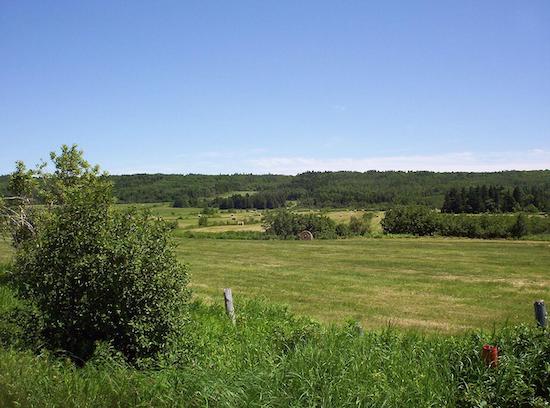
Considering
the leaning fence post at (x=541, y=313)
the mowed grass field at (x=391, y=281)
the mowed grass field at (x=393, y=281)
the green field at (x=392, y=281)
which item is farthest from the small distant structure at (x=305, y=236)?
the leaning fence post at (x=541, y=313)

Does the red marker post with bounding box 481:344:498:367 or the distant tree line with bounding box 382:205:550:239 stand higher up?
the red marker post with bounding box 481:344:498:367

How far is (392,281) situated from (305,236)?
3877 centimetres

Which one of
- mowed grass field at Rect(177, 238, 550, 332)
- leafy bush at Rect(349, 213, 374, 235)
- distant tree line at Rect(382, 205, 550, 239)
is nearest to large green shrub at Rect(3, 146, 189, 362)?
mowed grass field at Rect(177, 238, 550, 332)

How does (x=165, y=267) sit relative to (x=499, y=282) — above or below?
above

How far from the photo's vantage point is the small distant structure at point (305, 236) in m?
63.5

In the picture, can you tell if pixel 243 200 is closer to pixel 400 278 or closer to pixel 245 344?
pixel 400 278

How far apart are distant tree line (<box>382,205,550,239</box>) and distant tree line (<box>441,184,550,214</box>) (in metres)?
15.1

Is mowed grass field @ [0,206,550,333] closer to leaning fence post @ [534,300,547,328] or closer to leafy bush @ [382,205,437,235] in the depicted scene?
leaning fence post @ [534,300,547,328]

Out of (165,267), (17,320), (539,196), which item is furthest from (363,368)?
(539,196)

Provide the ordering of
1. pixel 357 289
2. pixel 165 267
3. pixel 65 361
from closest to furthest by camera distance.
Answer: pixel 65 361 → pixel 165 267 → pixel 357 289

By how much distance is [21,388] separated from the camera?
216 inches

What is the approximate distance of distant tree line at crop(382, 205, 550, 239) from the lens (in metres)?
56.6

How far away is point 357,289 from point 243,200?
10484 cm

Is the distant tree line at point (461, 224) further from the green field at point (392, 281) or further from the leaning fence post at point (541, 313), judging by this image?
the leaning fence post at point (541, 313)
